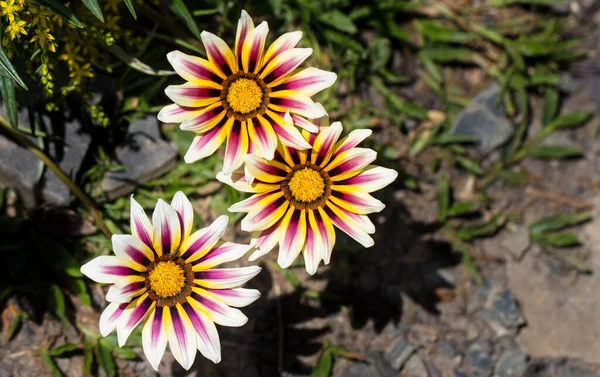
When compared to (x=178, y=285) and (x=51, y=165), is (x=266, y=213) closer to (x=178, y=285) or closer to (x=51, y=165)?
(x=178, y=285)

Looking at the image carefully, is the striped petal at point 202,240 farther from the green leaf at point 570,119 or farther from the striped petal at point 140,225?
the green leaf at point 570,119

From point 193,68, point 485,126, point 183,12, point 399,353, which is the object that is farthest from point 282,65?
point 485,126

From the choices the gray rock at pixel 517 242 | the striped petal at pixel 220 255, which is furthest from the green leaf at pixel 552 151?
the striped petal at pixel 220 255

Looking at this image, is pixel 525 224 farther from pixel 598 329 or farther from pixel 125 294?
pixel 125 294

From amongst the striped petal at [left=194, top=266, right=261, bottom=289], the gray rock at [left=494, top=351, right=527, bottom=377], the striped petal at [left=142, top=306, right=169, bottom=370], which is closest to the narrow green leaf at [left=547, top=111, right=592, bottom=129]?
the gray rock at [left=494, top=351, right=527, bottom=377]

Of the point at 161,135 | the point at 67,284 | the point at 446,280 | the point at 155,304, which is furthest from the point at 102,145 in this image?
the point at 446,280
